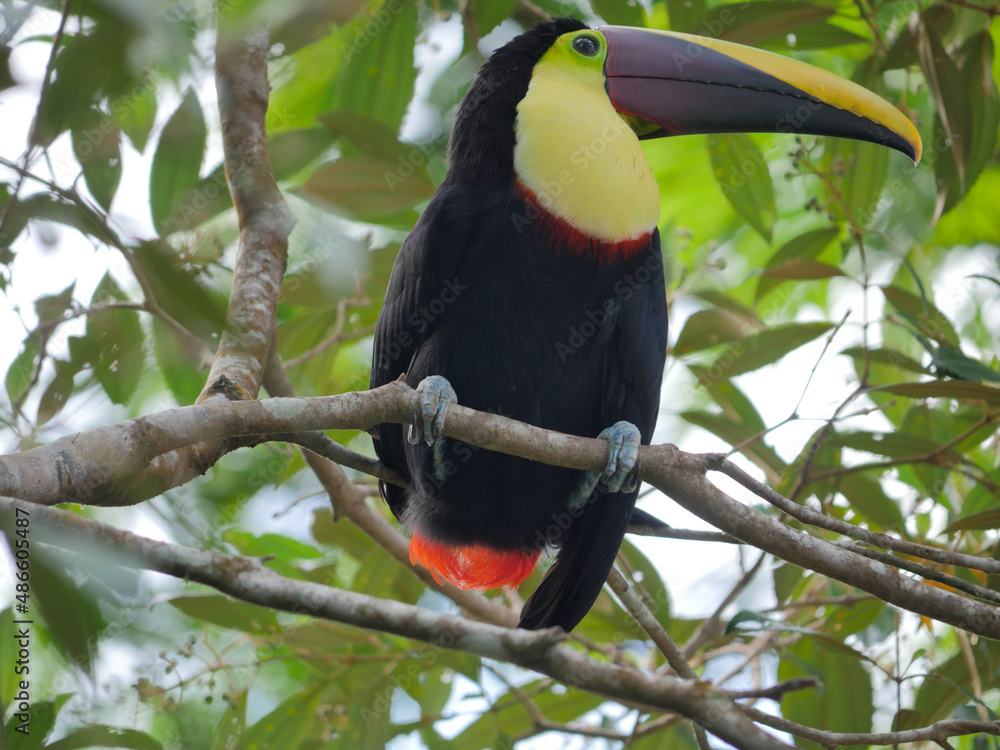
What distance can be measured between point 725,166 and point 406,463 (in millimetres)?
1587

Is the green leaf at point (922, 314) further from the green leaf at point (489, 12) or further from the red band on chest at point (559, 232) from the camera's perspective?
the green leaf at point (489, 12)

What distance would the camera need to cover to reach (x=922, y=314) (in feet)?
10.1

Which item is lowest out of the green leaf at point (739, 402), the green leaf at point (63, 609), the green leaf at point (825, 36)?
the green leaf at point (63, 609)

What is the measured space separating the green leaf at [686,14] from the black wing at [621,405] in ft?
3.05

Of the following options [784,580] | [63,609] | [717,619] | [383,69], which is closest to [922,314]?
[784,580]

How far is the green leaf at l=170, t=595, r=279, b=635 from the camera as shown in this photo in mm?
2896

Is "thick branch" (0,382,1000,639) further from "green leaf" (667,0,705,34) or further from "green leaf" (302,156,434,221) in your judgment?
"green leaf" (667,0,705,34)

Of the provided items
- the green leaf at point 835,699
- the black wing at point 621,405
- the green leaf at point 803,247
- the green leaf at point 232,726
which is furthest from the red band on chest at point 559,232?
the green leaf at point 232,726

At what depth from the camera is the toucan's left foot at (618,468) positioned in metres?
2.27

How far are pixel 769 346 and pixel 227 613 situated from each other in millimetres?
2121

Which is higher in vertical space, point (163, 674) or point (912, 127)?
point (912, 127)

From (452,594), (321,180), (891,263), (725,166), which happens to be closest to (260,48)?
(321,180)

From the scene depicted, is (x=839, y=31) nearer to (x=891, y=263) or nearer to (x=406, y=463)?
(x=406, y=463)

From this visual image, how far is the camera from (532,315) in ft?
8.16
